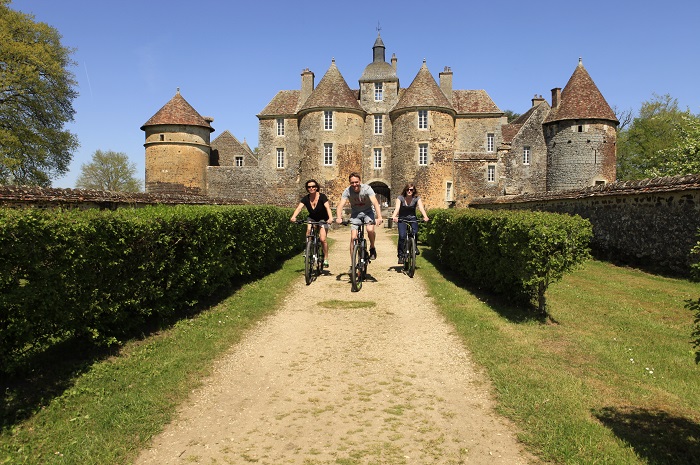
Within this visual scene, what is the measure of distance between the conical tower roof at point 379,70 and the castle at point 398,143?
0.32 ft

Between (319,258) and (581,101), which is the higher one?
(581,101)

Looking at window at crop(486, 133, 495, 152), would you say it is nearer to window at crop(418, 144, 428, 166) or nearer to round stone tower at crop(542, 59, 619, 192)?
round stone tower at crop(542, 59, 619, 192)

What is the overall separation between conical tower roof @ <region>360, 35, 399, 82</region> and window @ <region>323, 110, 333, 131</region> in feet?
17.9

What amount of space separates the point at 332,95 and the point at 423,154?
360 inches

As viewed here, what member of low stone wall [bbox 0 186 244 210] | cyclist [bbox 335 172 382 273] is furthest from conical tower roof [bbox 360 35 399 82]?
cyclist [bbox 335 172 382 273]

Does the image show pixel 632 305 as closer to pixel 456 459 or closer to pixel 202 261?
pixel 456 459

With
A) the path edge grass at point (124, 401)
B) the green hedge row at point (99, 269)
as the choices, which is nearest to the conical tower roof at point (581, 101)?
the green hedge row at point (99, 269)

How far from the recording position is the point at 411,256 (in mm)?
10914

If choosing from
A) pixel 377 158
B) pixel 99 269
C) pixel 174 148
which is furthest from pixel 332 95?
pixel 99 269

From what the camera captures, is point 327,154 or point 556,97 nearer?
point 556,97

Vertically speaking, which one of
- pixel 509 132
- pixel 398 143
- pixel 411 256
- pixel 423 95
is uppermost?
pixel 423 95

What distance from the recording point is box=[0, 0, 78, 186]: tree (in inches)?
1129

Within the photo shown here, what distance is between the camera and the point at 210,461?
3.47m

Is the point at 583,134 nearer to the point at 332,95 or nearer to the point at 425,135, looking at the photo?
the point at 425,135
